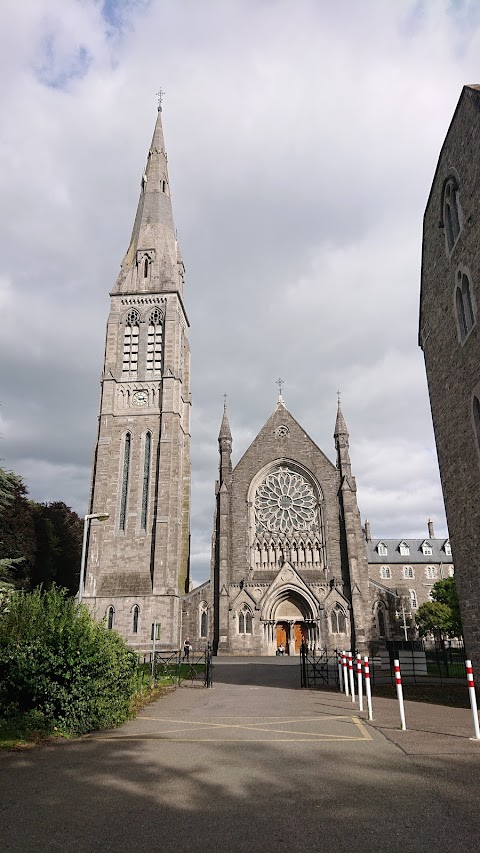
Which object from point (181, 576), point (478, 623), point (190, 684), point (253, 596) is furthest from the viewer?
point (181, 576)

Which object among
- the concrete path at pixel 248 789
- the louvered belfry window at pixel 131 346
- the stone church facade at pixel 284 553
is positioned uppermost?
the louvered belfry window at pixel 131 346

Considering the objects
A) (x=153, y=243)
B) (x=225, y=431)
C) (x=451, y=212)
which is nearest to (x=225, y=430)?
(x=225, y=431)

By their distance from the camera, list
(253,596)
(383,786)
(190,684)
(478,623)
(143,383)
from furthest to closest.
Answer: (143,383) < (253,596) < (190,684) < (478,623) < (383,786)

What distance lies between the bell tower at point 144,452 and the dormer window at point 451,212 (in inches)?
1119

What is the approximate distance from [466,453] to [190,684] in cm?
1265

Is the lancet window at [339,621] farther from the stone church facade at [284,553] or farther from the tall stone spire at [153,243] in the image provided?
the tall stone spire at [153,243]

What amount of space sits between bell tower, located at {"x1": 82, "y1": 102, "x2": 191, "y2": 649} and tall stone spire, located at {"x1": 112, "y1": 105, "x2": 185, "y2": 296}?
107 millimetres

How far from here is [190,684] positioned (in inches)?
765

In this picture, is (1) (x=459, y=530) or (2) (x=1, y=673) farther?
(1) (x=459, y=530)

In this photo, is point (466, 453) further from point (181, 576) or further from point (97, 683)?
point (181, 576)

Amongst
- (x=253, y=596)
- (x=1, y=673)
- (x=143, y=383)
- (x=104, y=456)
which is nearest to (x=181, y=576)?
(x=253, y=596)

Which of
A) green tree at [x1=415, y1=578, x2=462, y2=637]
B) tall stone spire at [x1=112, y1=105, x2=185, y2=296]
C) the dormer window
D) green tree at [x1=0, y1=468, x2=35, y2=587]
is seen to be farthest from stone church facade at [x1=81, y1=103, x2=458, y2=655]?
the dormer window

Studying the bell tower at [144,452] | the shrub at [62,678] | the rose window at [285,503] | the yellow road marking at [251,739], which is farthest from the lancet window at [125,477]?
the yellow road marking at [251,739]

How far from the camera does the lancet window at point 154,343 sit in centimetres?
4456
